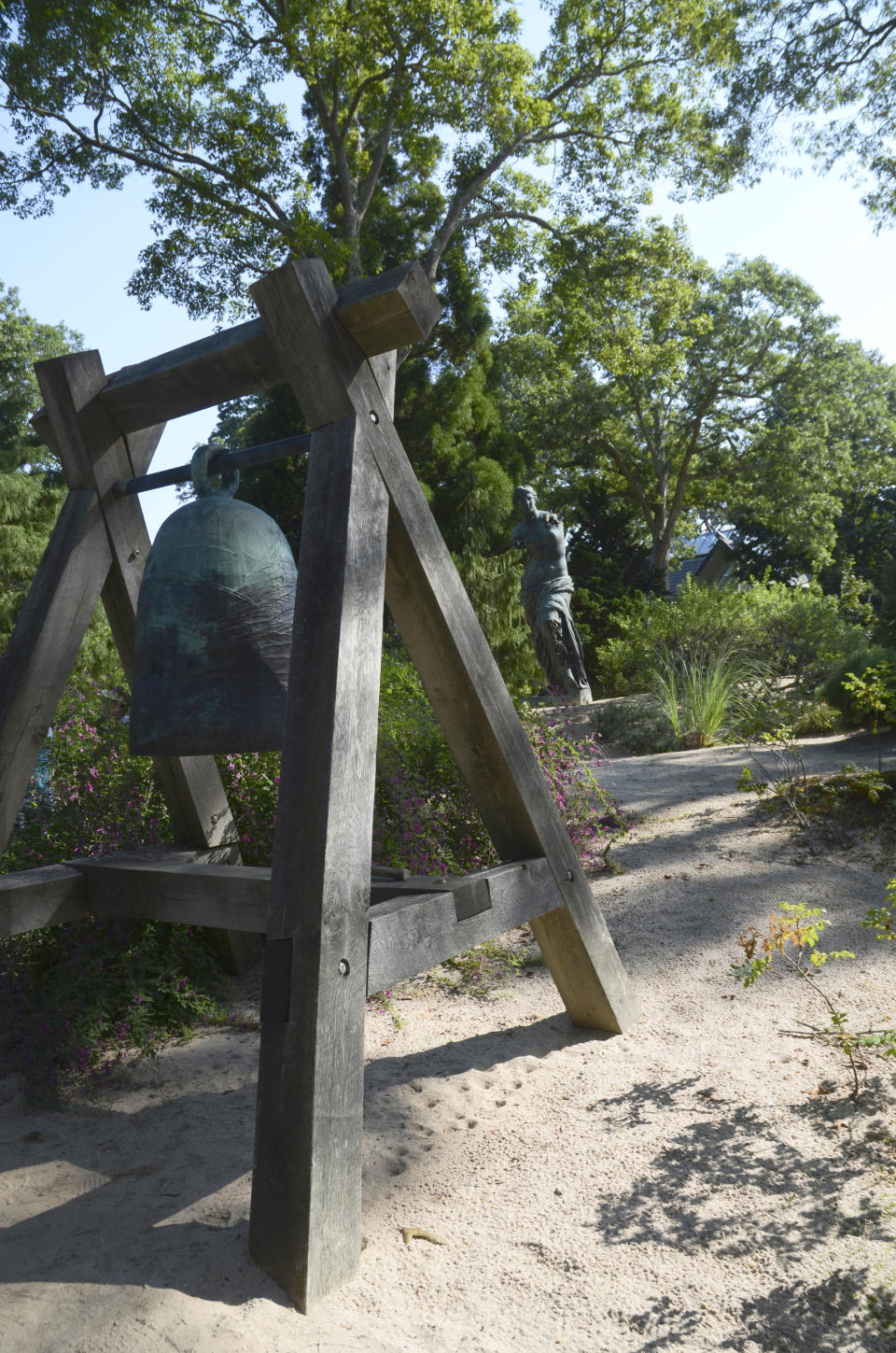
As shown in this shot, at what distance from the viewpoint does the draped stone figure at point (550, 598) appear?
12.4m

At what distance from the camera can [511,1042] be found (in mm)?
3043

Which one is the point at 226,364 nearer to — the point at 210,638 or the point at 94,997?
the point at 210,638

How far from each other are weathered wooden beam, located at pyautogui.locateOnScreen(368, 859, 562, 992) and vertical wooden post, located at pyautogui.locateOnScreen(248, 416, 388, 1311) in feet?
0.38

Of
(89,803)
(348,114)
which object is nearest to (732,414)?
(348,114)

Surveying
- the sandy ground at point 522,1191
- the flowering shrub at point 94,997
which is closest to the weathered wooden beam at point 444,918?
the sandy ground at point 522,1191

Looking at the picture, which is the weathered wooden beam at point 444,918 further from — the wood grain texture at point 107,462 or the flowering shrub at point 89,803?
the flowering shrub at point 89,803

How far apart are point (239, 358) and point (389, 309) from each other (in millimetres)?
543

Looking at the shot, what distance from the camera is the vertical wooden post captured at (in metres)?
1.79

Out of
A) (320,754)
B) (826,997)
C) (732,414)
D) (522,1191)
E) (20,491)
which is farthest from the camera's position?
(732,414)

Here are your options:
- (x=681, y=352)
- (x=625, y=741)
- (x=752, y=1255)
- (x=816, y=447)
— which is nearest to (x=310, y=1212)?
(x=752, y=1255)

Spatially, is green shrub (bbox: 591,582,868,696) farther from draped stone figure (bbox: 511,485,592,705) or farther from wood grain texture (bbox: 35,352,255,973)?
wood grain texture (bbox: 35,352,255,973)

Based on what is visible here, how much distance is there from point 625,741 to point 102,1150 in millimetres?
7708

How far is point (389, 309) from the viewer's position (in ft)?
7.30

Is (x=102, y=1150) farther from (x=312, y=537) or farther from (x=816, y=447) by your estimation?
(x=816, y=447)
